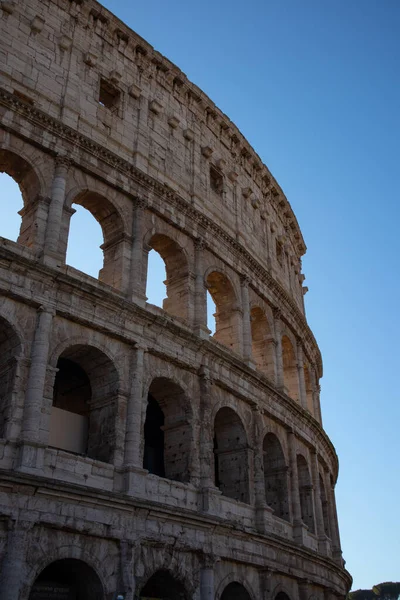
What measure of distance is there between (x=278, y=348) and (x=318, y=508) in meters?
5.50

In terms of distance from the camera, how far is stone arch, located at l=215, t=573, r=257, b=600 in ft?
50.6

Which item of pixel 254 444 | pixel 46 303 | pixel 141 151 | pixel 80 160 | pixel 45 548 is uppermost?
pixel 141 151

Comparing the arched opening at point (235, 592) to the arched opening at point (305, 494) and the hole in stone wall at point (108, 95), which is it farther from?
the hole in stone wall at point (108, 95)

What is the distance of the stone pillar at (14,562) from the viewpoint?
37.1 ft

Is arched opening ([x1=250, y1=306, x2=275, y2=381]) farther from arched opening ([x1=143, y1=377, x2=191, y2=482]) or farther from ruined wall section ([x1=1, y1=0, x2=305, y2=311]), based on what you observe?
arched opening ([x1=143, y1=377, x2=191, y2=482])

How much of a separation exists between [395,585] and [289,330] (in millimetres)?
69793

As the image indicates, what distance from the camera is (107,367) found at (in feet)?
49.6

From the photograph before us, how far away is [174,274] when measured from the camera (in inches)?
749

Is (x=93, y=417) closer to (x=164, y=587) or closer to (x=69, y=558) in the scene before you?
Answer: (x=69, y=558)

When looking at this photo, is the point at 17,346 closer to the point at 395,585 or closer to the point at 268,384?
the point at 268,384

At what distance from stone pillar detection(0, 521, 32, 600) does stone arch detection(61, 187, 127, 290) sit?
6.40 metres

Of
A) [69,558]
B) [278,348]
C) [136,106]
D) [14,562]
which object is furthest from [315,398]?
[14,562]

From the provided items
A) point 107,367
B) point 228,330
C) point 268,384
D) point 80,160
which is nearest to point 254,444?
point 268,384

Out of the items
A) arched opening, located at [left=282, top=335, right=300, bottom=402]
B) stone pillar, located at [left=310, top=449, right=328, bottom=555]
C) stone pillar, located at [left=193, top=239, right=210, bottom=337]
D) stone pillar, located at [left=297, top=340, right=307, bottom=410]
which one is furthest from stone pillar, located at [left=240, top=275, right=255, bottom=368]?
stone pillar, located at [left=310, top=449, right=328, bottom=555]
